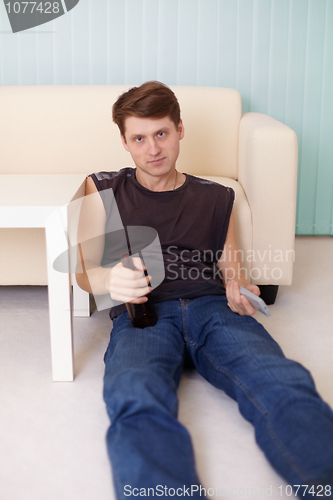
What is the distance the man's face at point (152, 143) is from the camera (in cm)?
105

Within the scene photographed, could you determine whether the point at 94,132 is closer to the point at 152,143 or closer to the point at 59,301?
the point at 152,143

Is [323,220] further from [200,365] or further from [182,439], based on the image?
[182,439]

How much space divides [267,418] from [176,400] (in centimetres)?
15

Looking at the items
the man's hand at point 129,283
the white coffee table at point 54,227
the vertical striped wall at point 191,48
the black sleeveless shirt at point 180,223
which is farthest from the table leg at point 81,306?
the vertical striped wall at point 191,48

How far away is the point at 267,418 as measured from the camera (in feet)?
2.31

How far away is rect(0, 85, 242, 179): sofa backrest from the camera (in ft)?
5.18

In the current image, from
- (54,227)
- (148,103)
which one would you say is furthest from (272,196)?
(54,227)

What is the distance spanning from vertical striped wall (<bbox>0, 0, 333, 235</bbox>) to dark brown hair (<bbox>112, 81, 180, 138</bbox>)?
110 centimetres

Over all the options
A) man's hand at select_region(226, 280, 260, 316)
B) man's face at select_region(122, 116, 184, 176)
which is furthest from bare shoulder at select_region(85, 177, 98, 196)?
man's hand at select_region(226, 280, 260, 316)

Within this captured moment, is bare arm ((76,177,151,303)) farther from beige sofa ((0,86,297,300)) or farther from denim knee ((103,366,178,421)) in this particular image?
beige sofa ((0,86,297,300))

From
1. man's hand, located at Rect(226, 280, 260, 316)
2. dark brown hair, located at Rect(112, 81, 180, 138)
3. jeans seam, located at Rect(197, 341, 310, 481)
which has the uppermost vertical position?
dark brown hair, located at Rect(112, 81, 180, 138)

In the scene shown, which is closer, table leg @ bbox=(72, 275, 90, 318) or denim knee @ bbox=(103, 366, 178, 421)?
denim knee @ bbox=(103, 366, 178, 421)

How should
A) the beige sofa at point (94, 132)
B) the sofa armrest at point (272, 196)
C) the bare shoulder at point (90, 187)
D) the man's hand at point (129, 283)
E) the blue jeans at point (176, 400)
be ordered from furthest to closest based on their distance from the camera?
1. the beige sofa at point (94, 132)
2. the sofa armrest at point (272, 196)
3. the bare shoulder at point (90, 187)
4. the man's hand at point (129, 283)
5. the blue jeans at point (176, 400)

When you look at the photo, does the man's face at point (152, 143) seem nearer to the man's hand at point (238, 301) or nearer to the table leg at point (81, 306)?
the man's hand at point (238, 301)
